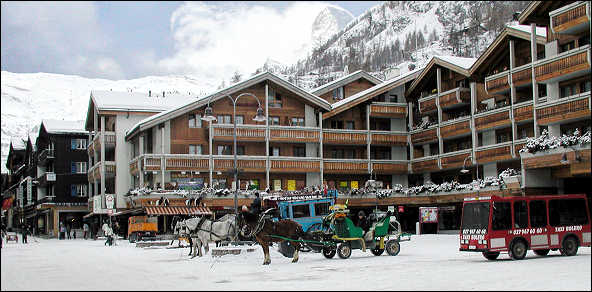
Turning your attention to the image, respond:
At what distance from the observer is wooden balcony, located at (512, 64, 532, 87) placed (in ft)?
169

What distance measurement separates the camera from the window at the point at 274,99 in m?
67.1

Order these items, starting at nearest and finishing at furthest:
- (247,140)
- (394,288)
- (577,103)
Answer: (394,288) → (577,103) → (247,140)

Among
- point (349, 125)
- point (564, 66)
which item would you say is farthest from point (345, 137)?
point (564, 66)

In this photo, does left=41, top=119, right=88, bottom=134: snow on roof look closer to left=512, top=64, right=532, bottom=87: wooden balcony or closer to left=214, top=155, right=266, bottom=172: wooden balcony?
left=214, top=155, right=266, bottom=172: wooden balcony

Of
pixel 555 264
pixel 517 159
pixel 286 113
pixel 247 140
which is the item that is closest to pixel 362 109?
pixel 286 113

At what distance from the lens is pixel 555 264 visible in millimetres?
23969

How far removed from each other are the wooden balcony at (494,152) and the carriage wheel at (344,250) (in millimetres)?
27851

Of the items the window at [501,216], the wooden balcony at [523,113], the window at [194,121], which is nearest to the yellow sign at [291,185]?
the window at [194,121]

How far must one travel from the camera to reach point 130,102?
7450cm

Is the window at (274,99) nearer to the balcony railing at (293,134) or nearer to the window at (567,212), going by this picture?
the balcony railing at (293,134)

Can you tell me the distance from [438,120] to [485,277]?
45.4 meters

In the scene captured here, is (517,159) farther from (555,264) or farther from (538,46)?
(555,264)

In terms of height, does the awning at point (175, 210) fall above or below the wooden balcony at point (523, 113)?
below

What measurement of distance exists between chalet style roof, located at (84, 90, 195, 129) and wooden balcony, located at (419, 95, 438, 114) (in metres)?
23.2
